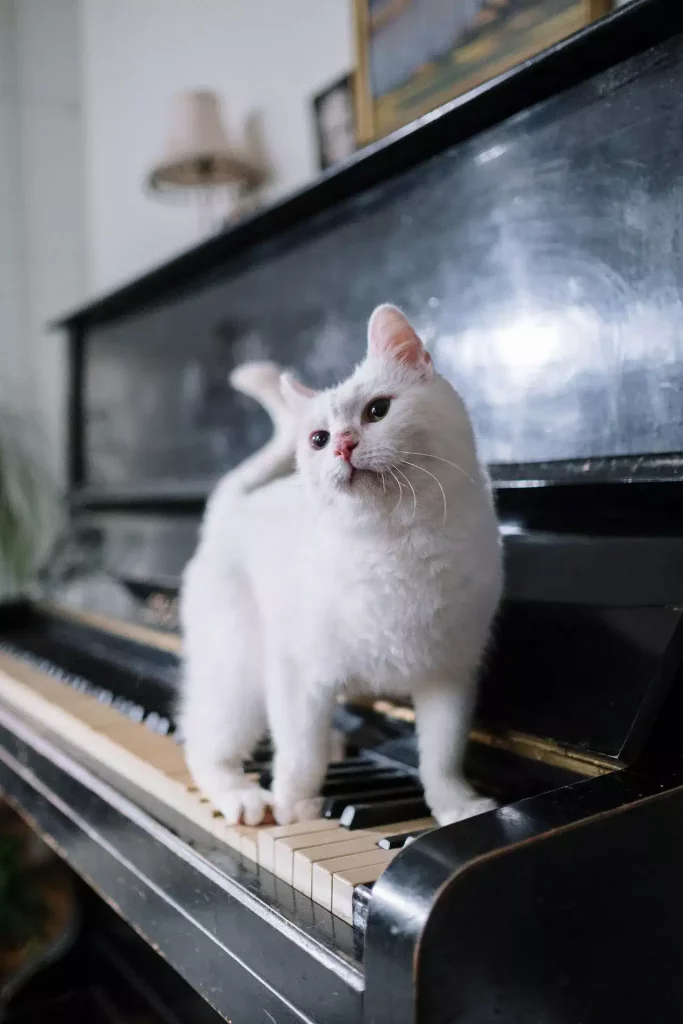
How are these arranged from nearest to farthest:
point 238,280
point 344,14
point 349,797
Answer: point 349,797
point 238,280
point 344,14

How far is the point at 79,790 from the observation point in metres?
1.17

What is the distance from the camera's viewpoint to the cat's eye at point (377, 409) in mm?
734

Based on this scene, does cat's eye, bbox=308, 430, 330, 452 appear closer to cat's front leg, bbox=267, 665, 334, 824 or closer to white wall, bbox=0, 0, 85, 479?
cat's front leg, bbox=267, 665, 334, 824

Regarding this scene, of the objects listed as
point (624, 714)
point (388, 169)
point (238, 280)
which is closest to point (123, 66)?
point (238, 280)

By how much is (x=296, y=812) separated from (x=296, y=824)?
0.04 feet

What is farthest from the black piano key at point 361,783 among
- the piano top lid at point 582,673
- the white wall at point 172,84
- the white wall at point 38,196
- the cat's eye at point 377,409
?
the white wall at point 38,196

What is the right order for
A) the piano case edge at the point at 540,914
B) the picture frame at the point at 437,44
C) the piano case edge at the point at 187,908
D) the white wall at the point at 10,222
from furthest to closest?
the white wall at the point at 10,222 → the picture frame at the point at 437,44 → the piano case edge at the point at 187,908 → the piano case edge at the point at 540,914

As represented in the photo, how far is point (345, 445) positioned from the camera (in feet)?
2.33

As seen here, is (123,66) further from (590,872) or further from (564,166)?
(590,872)

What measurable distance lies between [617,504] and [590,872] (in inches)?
16.6

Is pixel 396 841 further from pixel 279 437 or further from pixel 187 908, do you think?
pixel 279 437

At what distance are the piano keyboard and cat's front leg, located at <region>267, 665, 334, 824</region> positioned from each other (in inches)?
0.7

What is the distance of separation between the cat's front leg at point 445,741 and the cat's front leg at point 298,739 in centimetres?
10

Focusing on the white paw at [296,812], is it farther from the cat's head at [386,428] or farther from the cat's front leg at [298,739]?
the cat's head at [386,428]
